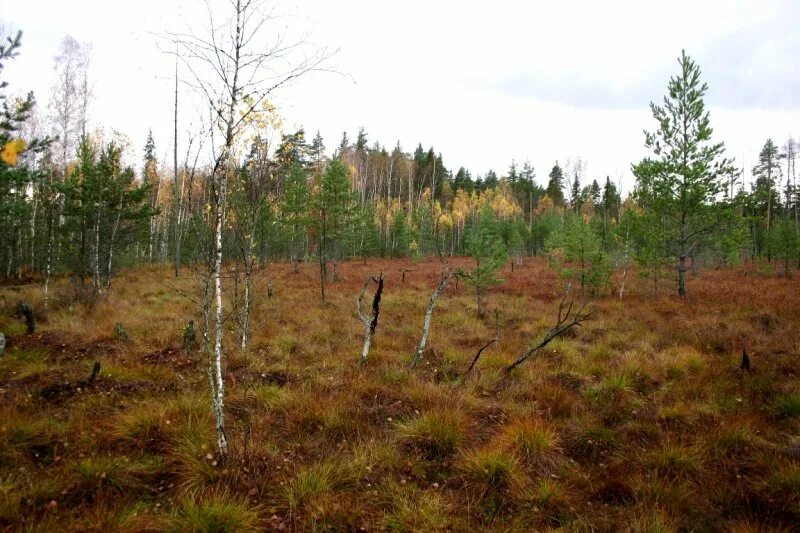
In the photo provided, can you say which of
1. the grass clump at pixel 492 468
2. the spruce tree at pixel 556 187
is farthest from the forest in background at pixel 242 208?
the spruce tree at pixel 556 187

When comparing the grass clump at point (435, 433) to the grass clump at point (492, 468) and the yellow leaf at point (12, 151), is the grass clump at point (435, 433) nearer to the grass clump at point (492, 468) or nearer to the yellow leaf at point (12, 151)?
the grass clump at point (492, 468)

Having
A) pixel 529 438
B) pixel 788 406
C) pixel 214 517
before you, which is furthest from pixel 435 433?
pixel 788 406

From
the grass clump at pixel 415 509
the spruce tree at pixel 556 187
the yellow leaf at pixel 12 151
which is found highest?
the spruce tree at pixel 556 187

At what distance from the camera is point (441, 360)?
767cm

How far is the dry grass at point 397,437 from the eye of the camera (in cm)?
319

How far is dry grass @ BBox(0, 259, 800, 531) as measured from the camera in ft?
10.5

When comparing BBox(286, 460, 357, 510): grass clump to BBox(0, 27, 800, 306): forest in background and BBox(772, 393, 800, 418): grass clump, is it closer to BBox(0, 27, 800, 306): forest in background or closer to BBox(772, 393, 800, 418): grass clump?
BBox(0, 27, 800, 306): forest in background

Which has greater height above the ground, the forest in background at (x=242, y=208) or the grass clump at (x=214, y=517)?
the forest in background at (x=242, y=208)

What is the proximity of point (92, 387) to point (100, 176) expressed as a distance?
35.0 ft

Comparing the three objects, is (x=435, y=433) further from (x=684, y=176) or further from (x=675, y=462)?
(x=684, y=176)

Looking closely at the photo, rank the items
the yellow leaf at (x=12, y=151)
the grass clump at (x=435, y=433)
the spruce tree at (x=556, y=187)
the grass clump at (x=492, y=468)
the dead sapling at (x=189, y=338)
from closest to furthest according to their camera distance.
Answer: the yellow leaf at (x=12, y=151), the grass clump at (x=492, y=468), the grass clump at (x=435, y=433), the dead sapling at (x=189, y=338), the spruce tree at (x=556, y=187)

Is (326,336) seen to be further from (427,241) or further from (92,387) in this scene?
(427,241)

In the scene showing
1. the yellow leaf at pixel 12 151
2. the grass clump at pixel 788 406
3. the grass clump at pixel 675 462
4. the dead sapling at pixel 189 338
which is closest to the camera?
the yellow leaf at pixel 12 151

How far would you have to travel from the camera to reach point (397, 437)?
441 cm
